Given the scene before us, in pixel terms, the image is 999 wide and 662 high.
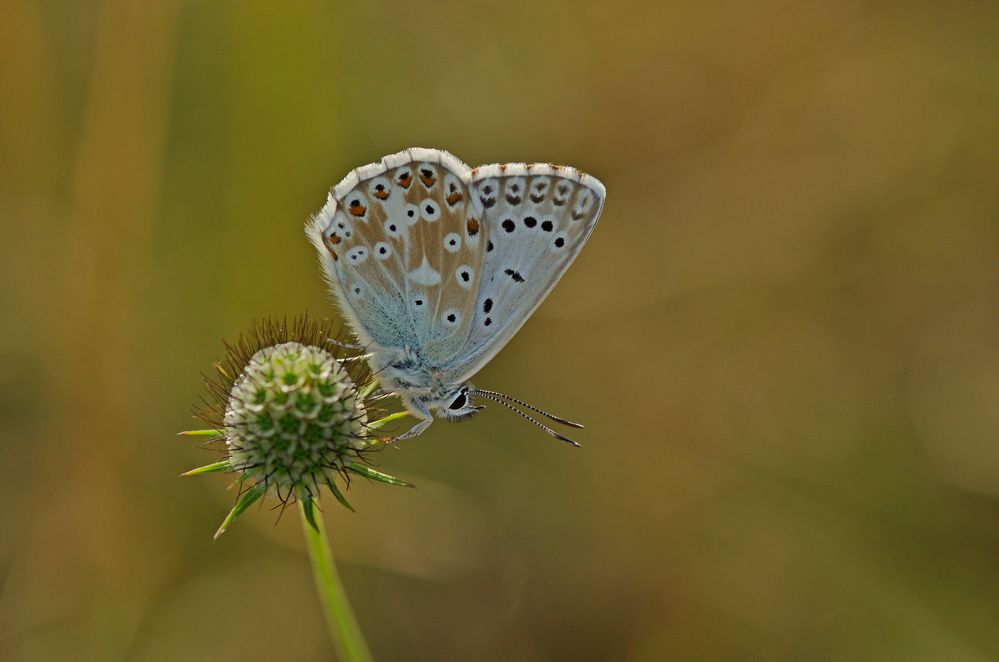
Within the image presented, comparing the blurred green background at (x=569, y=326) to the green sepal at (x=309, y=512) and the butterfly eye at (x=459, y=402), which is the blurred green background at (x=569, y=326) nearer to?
the butterfly eye at (x=459, y=402)

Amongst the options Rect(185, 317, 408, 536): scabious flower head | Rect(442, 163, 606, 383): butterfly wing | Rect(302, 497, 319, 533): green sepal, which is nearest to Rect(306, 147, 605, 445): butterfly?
Rect(442, 163, 606, 383): butterfly wing

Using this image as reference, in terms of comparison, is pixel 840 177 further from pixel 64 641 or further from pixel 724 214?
pixel 64 641

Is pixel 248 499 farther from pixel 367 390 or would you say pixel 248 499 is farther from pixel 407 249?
pixel 407 249

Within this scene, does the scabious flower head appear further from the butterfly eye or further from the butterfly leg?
the butterfly eye

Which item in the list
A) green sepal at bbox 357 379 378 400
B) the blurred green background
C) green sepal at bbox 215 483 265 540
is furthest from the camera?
the blurred green background

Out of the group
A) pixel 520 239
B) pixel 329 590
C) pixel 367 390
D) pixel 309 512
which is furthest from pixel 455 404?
pixel 329 590

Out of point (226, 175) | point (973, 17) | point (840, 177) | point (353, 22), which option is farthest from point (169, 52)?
point (973, 17)

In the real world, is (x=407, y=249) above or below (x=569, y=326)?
above
